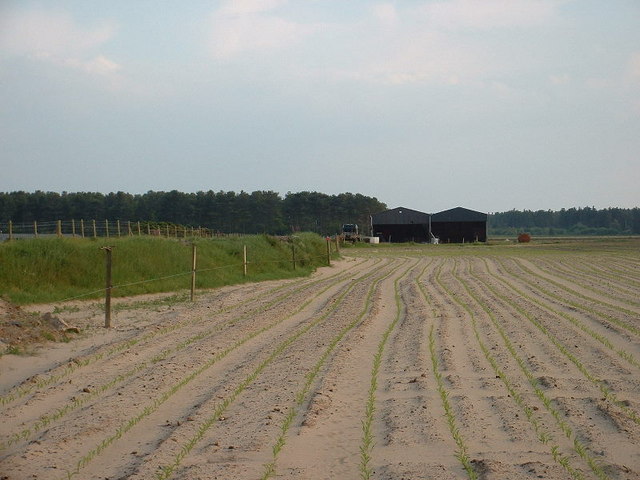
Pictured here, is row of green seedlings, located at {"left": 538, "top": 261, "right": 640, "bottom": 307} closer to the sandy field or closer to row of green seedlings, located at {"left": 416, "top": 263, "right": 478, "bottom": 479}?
the sandy field

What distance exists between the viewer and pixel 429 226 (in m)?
78.0

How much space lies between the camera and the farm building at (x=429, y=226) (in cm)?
7738

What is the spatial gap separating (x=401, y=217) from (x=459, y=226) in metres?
6.28

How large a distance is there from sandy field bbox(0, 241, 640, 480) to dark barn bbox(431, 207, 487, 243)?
63.3 meters

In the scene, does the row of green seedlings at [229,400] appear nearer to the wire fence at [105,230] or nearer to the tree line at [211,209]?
the wire fence at [105,230]

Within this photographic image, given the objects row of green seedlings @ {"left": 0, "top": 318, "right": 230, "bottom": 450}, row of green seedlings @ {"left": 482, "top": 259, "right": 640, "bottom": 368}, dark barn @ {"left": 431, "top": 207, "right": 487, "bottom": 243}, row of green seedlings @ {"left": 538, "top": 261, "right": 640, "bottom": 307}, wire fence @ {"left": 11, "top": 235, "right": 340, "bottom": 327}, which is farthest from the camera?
dark barn @ {"left": 431, "top": 207, "right": 487, "bottom": 243}

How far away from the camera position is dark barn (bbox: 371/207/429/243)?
7806 centimetres

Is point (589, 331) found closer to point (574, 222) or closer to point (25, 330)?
point (25, 330)

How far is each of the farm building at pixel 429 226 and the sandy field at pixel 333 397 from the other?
63280mm

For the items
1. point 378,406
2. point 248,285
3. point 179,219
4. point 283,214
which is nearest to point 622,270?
point 248,285

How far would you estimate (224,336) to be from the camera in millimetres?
12078

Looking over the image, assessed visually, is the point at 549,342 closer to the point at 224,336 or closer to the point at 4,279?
the point at 224,336

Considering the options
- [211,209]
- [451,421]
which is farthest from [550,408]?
[211,209]

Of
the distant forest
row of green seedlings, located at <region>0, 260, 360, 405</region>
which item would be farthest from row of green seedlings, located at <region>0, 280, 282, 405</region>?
the distant forest
